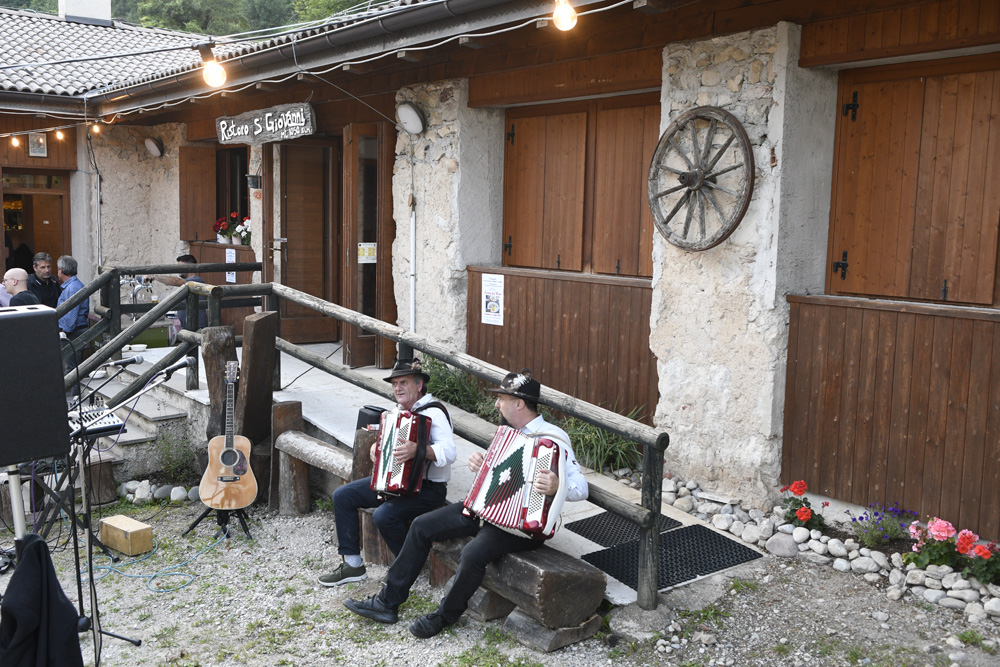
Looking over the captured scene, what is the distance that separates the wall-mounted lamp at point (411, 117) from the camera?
7578mm

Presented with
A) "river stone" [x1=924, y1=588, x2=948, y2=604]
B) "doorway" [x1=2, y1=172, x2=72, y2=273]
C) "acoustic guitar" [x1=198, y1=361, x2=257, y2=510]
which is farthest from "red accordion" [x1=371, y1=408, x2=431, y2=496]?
"doorway" [x1=2, y1=172, x2=72, y2=273]

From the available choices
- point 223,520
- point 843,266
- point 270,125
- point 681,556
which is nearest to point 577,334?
→ point 843,266

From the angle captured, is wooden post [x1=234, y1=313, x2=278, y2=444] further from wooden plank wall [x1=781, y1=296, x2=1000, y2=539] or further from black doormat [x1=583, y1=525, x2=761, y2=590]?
wooden plank wall [x1=781, y1=296, x2=1000, y2=539]

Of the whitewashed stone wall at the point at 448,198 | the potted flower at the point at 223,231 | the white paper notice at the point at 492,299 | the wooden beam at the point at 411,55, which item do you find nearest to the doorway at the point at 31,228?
the potted flower at the point at 223,231

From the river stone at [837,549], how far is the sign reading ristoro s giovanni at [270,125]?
5.53 metres

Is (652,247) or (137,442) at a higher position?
(652,247)

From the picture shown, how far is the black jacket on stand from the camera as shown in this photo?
110 inches

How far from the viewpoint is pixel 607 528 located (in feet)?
17.0

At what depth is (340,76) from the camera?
836 centimetres

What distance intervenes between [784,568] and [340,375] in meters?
3.17

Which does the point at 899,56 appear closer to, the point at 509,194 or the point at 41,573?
the point at 509,194

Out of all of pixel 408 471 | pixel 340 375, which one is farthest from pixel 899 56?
pixel 340 375

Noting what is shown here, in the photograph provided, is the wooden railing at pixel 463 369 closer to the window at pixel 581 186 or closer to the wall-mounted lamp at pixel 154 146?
the window at pixel 581 186

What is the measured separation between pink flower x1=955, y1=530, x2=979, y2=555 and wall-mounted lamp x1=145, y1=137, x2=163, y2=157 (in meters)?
10.9
